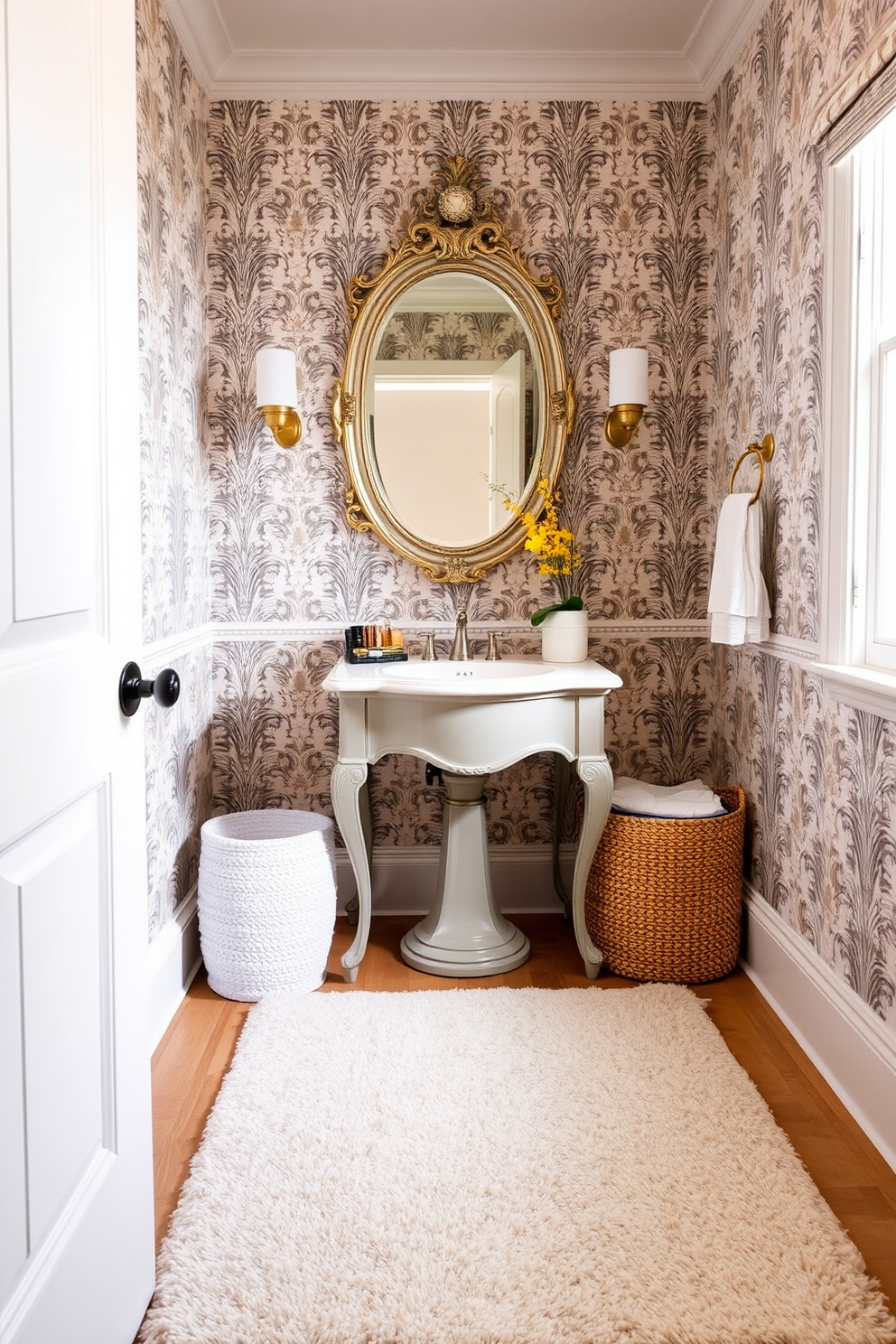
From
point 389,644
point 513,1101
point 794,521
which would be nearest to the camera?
point 513,1101

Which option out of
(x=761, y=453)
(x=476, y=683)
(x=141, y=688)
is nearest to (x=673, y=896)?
(x=476, y=683)

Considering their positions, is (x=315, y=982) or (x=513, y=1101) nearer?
(x=513, y=1101)

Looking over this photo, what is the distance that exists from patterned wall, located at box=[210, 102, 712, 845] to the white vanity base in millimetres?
410

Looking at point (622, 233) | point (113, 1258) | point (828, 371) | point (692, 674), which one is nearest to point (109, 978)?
point (113, 1258)

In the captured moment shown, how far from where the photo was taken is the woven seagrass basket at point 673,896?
2.53m

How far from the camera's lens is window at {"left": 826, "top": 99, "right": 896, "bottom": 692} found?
1943 millimetres

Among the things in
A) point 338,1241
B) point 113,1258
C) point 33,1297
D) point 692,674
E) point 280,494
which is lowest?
point 338,1241

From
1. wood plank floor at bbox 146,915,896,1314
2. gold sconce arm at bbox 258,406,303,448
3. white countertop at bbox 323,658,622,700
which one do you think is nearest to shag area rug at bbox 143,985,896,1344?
wood plank floor at bbox 146,915,896,1314

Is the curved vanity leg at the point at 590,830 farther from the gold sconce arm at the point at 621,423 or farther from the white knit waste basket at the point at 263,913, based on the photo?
the gold sconce arm at the point at 621,423

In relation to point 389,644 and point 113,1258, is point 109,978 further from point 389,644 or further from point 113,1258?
point 389,644

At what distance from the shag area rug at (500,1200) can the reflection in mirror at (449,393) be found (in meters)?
1.55

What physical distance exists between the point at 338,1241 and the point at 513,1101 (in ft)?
1.66

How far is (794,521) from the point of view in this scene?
7.58 feet

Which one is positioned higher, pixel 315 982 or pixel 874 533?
pixel 874 533
